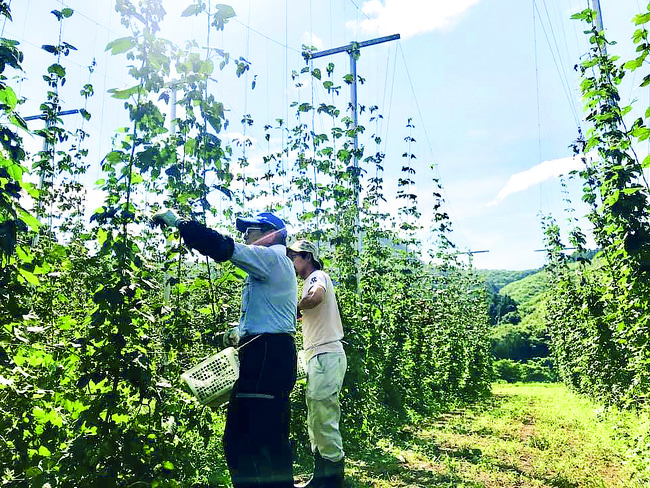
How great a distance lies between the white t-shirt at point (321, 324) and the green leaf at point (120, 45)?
7.54 feet

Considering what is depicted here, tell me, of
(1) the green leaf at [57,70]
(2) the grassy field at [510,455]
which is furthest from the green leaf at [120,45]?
(2) the grassy field at [510,455]

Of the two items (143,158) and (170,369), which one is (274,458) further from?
(143,158)

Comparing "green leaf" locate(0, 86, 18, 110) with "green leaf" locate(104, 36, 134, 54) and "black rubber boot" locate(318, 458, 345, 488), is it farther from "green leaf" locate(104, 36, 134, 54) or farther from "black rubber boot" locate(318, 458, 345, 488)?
"black rubber boot" locate(318, 458, 345, 488)

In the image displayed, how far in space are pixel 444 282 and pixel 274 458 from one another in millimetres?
11718

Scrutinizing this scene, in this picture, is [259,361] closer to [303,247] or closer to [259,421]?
[259,421]

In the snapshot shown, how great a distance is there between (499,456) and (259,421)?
4.71 m

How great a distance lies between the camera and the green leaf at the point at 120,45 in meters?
3.19

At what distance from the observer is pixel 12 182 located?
2559mm

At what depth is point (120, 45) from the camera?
321 cm

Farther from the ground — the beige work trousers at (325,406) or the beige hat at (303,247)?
the beige hat at (303,247)

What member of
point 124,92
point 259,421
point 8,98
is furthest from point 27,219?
point 259,421

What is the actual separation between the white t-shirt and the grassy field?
1460mm

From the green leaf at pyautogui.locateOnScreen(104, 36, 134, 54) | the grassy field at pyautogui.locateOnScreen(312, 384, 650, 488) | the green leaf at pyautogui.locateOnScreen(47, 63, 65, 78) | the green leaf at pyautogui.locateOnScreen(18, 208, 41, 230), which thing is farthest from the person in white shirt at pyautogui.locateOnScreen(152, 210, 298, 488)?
the green leaf at pyautogui.locateOnScreen(47, 63, 65, 78)

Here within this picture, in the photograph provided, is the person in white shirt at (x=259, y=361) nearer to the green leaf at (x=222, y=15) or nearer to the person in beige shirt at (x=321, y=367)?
the person in beige shirt at (x=321, y=367)
